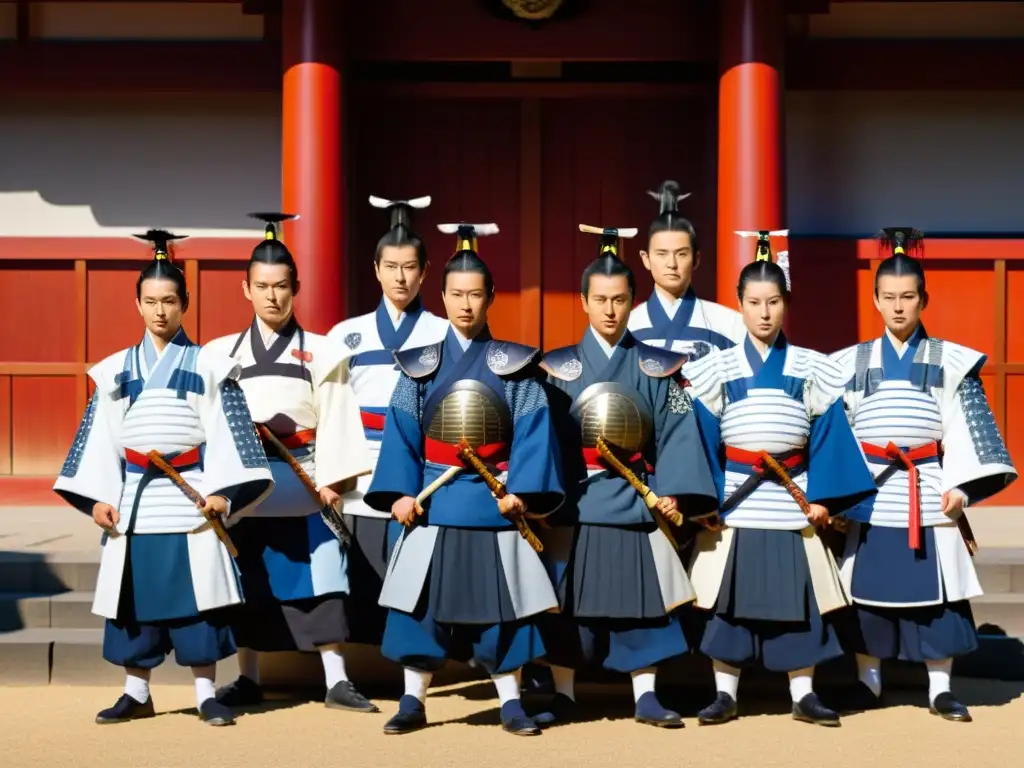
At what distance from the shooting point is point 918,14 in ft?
28.6

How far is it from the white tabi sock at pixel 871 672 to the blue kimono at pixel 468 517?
4.45 ft

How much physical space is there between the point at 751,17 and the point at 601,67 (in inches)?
47.7

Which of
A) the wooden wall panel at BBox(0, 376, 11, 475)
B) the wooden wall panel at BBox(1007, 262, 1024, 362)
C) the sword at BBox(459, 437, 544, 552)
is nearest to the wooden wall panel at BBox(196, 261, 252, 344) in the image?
the wooden wall panel at BBox(0, 376, 11, 475)

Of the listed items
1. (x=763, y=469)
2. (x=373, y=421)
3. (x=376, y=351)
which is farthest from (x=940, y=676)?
(x=376, y=351)

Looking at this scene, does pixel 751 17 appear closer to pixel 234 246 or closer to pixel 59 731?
pixel 234 246

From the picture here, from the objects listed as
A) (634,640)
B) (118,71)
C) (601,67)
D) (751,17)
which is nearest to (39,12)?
(118,71)

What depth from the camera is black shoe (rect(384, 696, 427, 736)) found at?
5.32 metres

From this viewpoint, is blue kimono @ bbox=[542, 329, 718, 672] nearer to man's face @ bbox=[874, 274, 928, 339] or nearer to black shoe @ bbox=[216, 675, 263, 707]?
man's face @ bbox=[874, 274, 928, 339]

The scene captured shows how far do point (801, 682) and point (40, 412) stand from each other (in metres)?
5.17

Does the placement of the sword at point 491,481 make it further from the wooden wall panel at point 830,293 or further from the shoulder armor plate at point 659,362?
the wooden wall panel at point 830,293

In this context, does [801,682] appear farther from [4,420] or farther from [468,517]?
[4,420]

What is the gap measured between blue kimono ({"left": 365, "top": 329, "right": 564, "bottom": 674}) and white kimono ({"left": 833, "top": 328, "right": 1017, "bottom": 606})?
1306mm

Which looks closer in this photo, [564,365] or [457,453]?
[457,453]

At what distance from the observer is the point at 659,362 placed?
→ 18.4ft
